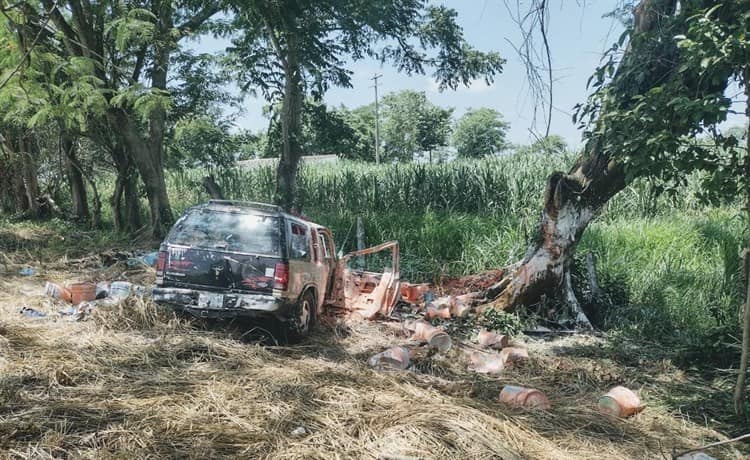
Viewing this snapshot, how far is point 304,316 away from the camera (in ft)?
21.6

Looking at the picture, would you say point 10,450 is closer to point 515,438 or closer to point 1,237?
point 515,438

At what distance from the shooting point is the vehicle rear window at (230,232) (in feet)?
20.1

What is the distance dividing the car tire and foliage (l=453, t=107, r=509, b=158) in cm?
4505

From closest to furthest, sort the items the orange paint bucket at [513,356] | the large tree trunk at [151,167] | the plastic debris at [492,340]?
the orange paint bucket at [513,356] < the plastic debris at [492,340] < the large tree trunk at [151,167]

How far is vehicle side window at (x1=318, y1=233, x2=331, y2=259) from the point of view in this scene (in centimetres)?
750

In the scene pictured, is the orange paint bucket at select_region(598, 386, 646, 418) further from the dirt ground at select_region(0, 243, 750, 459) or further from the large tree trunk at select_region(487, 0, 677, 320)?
the large tree trunk at select_region(487, 0, 677, 320)

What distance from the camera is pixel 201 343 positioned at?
5590mm

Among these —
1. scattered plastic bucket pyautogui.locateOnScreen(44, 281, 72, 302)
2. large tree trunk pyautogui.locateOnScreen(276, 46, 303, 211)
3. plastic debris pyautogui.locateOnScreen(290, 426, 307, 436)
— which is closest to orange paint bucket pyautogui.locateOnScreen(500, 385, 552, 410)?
plastic debris pyautogui.locateOnScreen(290, 426, 307, 436)

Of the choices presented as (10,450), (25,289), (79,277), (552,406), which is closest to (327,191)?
(79,277)

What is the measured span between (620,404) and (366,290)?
493 centimetres

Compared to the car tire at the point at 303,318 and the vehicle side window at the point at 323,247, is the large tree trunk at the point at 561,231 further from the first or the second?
the car tire at the point at 303,318

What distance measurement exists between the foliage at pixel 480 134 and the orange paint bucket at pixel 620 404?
46.5 meters

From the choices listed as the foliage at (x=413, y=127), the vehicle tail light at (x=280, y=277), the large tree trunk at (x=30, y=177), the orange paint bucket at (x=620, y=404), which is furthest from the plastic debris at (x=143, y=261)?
the foliage at (x=413, y=127)

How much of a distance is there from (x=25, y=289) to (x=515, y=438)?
8026 millimetres
